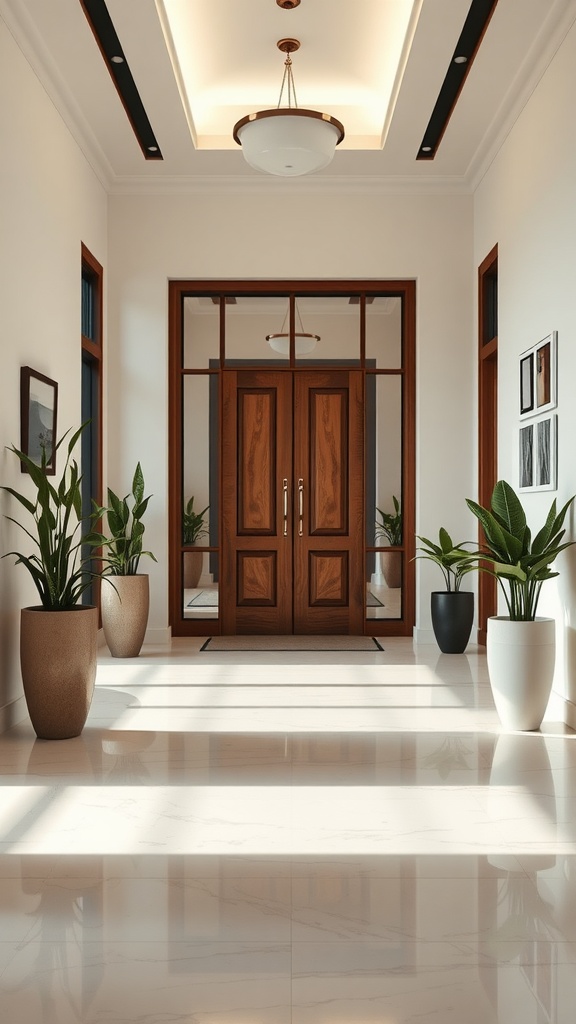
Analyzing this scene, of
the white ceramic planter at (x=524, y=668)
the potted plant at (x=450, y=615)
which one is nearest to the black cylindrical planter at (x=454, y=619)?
the potted plant at (x=450, y=615)

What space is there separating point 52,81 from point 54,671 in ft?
12.1

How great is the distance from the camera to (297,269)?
25.1ft

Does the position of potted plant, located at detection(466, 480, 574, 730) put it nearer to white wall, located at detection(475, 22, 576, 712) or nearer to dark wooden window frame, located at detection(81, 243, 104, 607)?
white wall, located at detection(475, 22, 576, 712)

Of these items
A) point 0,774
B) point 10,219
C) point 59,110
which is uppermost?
point 59,110

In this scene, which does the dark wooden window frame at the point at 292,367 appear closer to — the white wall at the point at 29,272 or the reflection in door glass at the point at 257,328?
the reflection in door glass at the point at 257,328

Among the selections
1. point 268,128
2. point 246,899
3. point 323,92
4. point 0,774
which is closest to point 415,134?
point 323,92

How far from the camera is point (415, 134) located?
6.59m

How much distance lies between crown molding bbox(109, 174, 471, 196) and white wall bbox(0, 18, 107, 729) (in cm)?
99

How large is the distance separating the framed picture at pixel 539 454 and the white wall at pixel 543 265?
0.27 feet

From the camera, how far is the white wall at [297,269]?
25.0ft

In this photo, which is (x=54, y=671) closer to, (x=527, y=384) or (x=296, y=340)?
(x=527, y=384)

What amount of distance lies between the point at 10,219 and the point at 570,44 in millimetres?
3137

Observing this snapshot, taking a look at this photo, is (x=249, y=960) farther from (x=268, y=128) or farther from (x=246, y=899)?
(x=268, y=128)

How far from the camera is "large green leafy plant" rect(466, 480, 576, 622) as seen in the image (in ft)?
14.9
